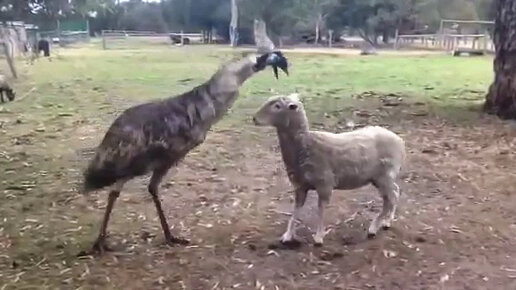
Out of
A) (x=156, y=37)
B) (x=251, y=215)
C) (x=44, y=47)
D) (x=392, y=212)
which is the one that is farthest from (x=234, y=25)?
(x=392, y=212)

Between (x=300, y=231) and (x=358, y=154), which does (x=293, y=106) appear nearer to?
(x=358, y=154)

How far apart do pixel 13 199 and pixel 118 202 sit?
0.71 m

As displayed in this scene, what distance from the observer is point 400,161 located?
412 centimetres

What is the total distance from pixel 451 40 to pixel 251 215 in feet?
78.6

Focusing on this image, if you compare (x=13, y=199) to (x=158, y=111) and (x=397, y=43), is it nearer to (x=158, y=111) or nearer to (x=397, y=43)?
(x=158, y=111)

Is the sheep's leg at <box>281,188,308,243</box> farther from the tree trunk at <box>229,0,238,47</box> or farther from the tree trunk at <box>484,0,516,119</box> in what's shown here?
the tree trunk at <box>229,0,238,47</box>

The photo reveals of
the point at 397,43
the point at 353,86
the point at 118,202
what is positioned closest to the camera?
the point at 118,202

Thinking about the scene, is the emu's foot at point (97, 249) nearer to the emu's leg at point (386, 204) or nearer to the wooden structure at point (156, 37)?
the emu's leg at point (386, 204)

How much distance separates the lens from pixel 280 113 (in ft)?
12.5

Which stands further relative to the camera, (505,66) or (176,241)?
(505,66)

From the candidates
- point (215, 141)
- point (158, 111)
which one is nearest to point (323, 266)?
point (158, 111)

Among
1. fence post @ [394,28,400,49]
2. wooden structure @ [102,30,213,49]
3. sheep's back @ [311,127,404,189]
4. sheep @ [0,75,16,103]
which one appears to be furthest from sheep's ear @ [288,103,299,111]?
wooden structure @ [102,30,213,49]

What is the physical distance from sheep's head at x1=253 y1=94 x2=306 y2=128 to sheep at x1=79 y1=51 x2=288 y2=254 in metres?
0.18

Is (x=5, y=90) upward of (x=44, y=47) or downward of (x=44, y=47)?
upward
